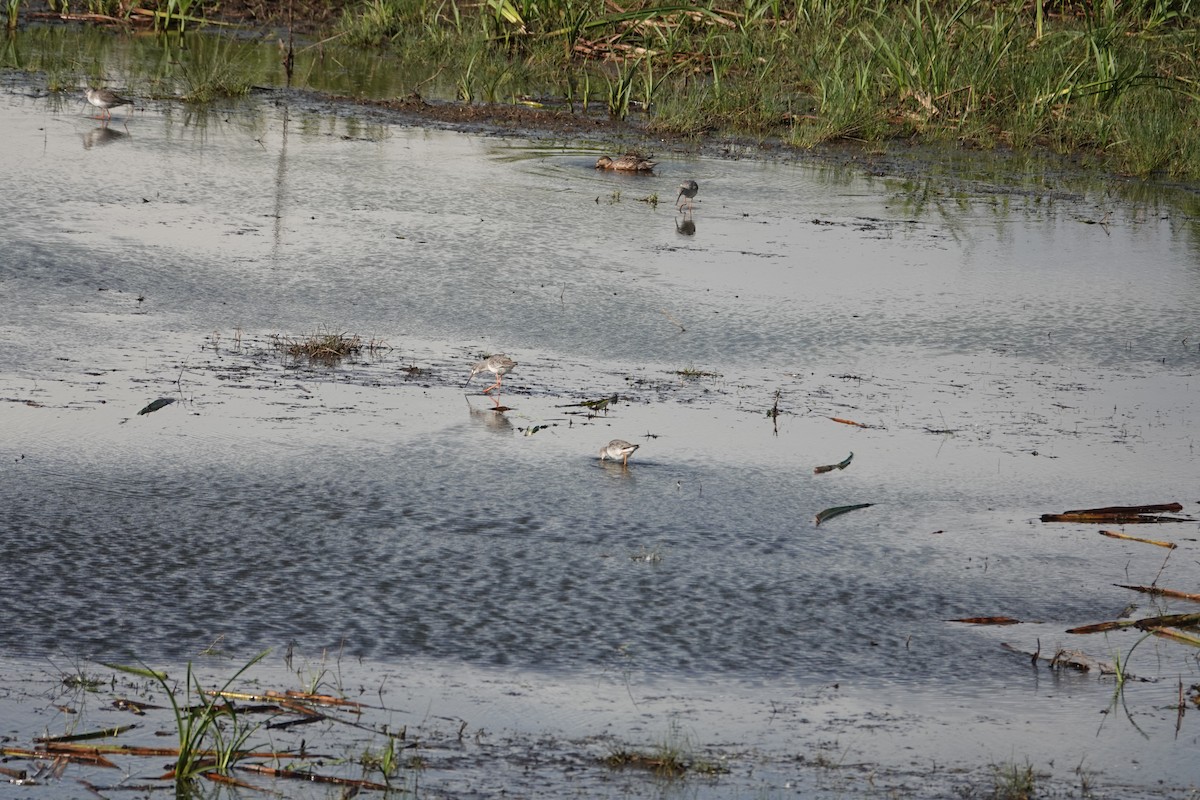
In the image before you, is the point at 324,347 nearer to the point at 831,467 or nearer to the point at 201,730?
the point at 831,467

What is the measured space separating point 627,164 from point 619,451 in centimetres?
691

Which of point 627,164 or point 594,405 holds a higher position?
point 627,164

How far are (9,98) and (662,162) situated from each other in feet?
18.3

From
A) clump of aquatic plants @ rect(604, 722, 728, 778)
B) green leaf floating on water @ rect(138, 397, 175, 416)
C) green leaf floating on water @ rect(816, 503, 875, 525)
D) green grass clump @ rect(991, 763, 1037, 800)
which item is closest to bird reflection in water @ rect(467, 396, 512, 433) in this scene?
green leaf floating on water @ rect(138, 397, 175, 416)

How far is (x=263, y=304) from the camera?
310 inches

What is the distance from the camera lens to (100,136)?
1251 cm

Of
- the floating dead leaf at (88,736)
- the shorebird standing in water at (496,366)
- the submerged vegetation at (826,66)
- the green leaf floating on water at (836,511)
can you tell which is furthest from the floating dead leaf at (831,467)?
the submerged vegetation at (826,66)

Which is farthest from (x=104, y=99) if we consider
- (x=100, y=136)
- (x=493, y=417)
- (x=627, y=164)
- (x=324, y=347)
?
(x=493, y=417)

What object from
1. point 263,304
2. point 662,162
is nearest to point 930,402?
point 263,304

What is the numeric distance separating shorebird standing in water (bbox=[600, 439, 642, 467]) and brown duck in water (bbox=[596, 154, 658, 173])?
6766 mm

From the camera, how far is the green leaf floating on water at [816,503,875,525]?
5633 millimetres

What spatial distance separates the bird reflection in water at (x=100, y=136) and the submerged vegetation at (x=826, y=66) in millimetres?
1813

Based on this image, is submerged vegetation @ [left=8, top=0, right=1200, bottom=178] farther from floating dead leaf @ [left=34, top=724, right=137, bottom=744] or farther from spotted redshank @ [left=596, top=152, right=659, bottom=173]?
floating dead leaf @ [left=34, top=724, right=137, bottom=744]

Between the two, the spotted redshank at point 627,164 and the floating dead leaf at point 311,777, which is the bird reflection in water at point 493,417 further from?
the spotted redshank at point 627,164
